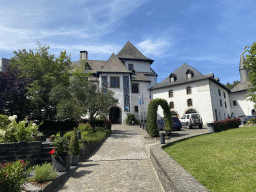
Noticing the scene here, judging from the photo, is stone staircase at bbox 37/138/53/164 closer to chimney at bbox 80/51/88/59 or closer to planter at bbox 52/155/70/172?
planter at bbox 52/155/70/172

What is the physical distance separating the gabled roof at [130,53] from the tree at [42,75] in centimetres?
1733

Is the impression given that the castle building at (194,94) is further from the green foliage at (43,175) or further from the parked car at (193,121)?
the green foliage at (43,175)

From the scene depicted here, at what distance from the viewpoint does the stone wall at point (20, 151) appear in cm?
707

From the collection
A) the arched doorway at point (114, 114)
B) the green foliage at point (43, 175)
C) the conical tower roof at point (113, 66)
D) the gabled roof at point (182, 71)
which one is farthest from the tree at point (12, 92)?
the gabled roof at point (182, 71)

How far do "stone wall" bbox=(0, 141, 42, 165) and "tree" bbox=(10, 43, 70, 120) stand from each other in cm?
1229

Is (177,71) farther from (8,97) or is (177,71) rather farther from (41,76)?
(8,97)

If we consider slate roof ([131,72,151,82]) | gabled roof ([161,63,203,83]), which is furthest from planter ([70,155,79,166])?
gabled roof ([161,63,203,83])

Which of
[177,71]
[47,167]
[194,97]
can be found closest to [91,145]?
[47,167]

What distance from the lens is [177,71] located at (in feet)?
119

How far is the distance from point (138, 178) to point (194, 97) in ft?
93.7

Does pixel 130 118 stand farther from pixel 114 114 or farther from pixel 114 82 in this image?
pixel 114 82

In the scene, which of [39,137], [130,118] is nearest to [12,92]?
[39,137]

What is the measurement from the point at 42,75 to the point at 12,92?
5211 millimetres

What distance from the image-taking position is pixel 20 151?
745 cm
